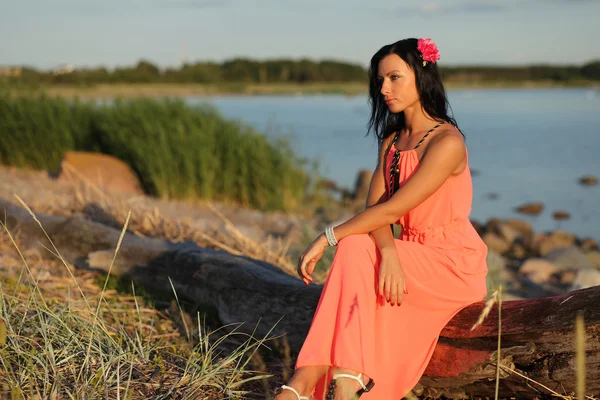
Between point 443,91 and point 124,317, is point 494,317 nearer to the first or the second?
point 443,91

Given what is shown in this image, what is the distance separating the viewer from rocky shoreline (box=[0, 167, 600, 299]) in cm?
645

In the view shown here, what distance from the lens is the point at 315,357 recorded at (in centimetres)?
264

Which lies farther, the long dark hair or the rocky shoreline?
the rocky shoreline

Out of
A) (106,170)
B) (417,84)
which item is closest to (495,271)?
(417,84)

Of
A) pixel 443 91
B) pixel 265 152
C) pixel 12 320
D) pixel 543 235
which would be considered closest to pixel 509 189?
pixel 543 235

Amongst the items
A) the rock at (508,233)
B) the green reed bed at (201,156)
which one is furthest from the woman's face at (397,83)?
the rock at (508,233)

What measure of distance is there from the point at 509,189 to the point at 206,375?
13.3m

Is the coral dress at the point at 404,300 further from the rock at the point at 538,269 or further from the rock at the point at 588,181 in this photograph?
the rock at the point at 588,181

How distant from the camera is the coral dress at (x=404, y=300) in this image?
2641 mm

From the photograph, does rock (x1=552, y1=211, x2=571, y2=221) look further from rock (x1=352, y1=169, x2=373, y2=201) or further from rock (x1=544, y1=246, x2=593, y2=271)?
rock (x1=352, y1=169, x2=373, y2=201)

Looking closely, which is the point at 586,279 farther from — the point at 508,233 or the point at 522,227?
the point at 522,227

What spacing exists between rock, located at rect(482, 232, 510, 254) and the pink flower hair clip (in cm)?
761

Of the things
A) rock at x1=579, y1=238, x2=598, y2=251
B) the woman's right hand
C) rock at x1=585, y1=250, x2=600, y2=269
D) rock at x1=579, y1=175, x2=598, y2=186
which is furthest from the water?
the woman's right hand

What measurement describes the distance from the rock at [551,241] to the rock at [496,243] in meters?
0.43
